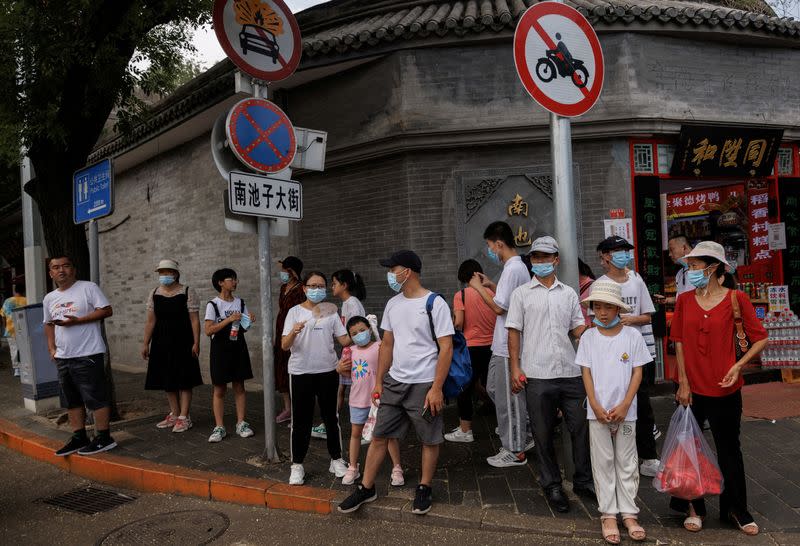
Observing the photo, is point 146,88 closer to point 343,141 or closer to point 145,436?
point 343,141

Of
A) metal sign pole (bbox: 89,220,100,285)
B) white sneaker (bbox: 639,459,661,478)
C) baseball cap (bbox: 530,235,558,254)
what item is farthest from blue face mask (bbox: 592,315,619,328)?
metal sign pole (bbox: 89,220,100,285)

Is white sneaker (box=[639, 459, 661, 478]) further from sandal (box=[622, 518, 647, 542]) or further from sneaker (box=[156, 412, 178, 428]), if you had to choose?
sneaker (box=[156, 412, 178, 428])

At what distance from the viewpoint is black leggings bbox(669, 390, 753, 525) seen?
11.5ft

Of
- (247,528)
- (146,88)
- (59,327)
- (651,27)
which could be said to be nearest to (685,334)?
(247,528)

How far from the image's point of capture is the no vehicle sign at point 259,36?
15.3ft

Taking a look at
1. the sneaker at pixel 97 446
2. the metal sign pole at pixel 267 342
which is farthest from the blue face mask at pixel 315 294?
the sneaker at pixel 97 446

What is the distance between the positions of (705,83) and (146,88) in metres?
7.35

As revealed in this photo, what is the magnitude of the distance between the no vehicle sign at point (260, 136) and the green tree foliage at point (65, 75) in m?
2.67

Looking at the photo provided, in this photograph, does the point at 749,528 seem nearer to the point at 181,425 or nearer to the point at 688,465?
the point at 688,465

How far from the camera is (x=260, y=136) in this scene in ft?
15.7

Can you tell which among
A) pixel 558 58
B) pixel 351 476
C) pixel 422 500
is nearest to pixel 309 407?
pixel 351 476

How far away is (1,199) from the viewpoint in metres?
17.6

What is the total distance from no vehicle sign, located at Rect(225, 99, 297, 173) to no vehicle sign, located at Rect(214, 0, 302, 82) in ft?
1.17

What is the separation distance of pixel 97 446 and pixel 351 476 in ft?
9.13
